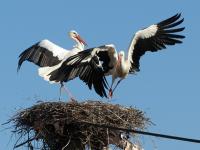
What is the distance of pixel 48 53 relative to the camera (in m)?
11.2

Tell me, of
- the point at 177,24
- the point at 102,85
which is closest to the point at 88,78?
the point at 102,85

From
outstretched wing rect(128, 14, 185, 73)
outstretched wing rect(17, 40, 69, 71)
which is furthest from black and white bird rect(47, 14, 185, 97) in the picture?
outstretched wing rect(17, 40, 69, 71)

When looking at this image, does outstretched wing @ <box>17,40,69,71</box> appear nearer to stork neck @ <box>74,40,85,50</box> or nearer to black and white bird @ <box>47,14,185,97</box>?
stork neck @ <box>74,40,85,50</box>

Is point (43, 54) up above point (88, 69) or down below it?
above

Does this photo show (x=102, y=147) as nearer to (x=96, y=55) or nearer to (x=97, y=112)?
(x=97, y=112)

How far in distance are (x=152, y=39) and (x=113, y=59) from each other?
42.9 inches

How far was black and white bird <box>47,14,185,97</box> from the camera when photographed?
9.81 meters

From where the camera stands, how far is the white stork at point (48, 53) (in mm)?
10789

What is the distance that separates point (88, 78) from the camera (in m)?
10.0

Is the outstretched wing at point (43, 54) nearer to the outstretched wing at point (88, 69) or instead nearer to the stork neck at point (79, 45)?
the stork neck at point (79, 45)

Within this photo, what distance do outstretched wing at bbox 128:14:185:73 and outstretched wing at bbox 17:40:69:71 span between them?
1223mm

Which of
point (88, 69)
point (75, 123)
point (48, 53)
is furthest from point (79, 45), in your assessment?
point (75, 123)

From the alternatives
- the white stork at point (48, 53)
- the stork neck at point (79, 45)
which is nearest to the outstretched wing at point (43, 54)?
the white stork at point (48, 53)

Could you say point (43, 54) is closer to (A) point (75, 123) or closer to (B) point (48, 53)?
→ (B) point (48, 53)
